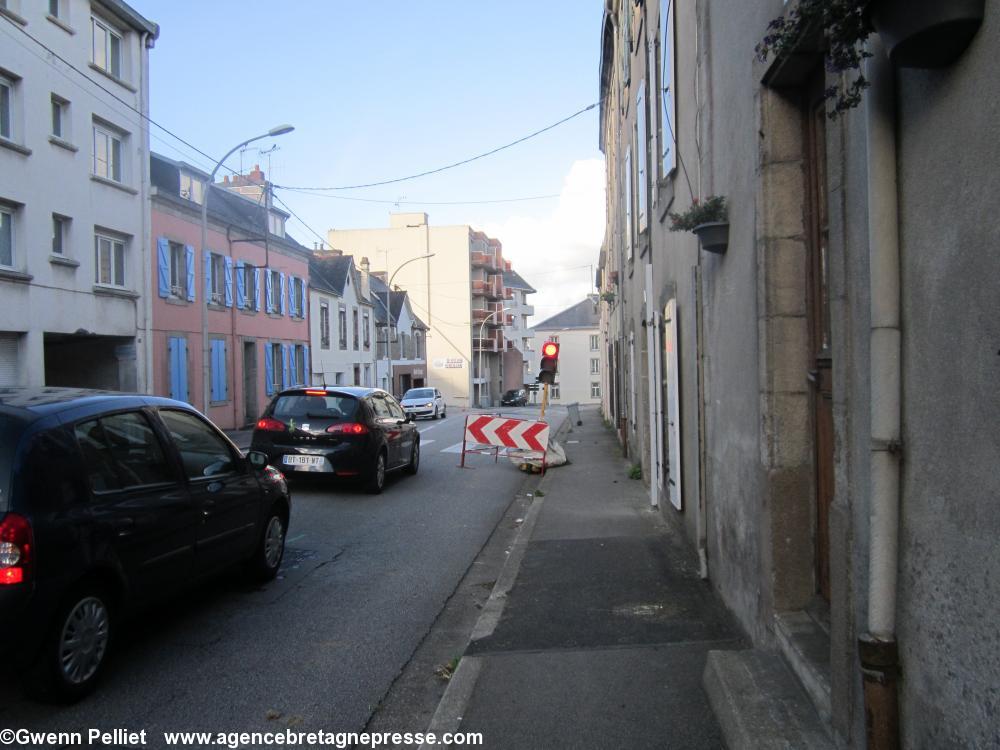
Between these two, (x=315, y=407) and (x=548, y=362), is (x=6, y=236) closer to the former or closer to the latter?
(x=315, y=407)

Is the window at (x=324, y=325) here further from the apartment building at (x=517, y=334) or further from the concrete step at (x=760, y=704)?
the apartment building at (x=517, y=334)

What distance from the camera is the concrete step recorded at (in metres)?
3.14

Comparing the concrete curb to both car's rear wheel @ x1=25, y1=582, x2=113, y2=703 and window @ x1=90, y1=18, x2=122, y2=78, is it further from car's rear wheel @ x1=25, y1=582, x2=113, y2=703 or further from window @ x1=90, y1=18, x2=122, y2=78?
window @ x1=90, y1=18, x2=122, y2=78

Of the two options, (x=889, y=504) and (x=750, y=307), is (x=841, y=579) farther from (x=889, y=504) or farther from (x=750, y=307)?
(x=750, y=307)

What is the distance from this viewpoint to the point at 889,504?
8.36ft

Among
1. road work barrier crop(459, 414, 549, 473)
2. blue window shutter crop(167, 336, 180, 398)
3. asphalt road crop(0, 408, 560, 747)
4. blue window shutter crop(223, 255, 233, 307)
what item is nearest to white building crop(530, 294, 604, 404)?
blue window shutter crop(223, 255, 233, 307)

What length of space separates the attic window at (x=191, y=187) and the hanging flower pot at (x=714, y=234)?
25.3 m

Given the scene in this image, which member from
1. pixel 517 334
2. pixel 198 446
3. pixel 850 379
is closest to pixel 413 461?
pixel 198 446

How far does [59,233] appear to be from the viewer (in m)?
19.8

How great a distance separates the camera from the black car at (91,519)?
3873mm

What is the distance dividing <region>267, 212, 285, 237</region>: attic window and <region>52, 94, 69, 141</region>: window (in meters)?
14.9

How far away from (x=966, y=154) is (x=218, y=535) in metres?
4.99

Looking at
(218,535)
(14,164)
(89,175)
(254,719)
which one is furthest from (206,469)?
(89,175)

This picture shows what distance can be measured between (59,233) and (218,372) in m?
8.87
